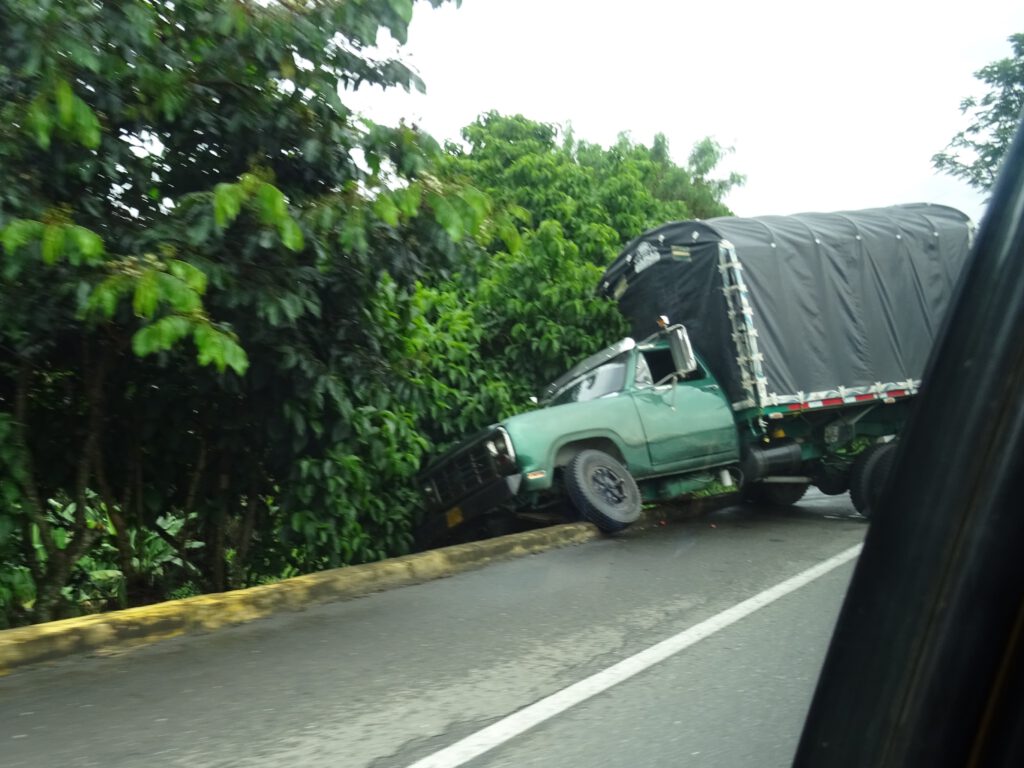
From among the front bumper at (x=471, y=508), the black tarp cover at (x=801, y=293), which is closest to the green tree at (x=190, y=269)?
the front bumper at (x=471, y=508)

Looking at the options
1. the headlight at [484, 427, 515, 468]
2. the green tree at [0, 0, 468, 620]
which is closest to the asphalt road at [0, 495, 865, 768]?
the green tree at [0, 0, 468, 620]

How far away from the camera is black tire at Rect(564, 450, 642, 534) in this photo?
390 inches

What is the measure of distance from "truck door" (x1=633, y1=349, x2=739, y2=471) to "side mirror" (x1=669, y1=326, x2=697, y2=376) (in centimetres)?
31

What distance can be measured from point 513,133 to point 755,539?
1305 centimetres

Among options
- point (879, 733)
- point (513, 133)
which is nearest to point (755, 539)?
point (879, 733)

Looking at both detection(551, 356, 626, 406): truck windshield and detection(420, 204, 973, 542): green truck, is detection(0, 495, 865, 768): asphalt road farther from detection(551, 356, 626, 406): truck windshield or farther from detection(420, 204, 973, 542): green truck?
detection(551, 356, 626, 406): truck windshield

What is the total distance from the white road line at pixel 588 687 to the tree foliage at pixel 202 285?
231 cm

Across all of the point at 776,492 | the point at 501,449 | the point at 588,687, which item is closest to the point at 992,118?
the point at 588,687

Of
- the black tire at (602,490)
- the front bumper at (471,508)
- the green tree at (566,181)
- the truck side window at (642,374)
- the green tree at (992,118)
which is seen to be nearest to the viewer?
the green tree at (992,118)

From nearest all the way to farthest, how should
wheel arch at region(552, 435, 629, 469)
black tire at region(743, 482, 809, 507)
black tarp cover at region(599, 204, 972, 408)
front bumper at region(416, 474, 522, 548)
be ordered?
front bumper at region(416, 474, 522, 548) → wheel arch at region(552, 435, 629, 469) → black tarp cover at region(599, 204, 972, 408) → black tire at region(743, 482, 809, 507)

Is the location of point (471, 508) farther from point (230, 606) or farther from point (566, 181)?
point (566, 181)

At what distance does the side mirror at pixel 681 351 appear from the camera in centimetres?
1066

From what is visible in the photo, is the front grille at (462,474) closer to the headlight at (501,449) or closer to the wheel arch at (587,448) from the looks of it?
the headlight at (501,449)

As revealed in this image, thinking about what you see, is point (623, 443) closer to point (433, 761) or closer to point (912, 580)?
point (433, 761)
